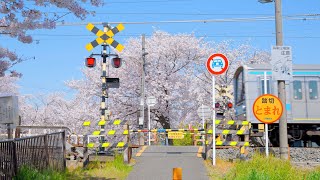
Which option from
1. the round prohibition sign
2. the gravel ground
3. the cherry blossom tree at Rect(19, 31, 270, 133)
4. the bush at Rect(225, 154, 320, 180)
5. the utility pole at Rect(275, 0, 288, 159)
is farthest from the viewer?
the cherry blossom tree at Rect(19, 31, 270, 133)

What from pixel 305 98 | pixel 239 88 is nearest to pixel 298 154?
pixel 305 98

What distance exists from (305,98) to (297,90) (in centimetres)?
48

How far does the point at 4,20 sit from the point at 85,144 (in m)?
5.05

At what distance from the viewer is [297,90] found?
1945cm

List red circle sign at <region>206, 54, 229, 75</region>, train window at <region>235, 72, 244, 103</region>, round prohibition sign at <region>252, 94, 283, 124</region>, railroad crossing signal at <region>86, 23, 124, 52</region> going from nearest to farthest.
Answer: round prohibition sign at <region>252, 94, 283, 124</region> → red circle sign at <region>206, 54, 229, 75</region> → railroad crossing signal at <region>86, 23, 124, 52</region> → train window at <region>235, 72, 244, 103</region>

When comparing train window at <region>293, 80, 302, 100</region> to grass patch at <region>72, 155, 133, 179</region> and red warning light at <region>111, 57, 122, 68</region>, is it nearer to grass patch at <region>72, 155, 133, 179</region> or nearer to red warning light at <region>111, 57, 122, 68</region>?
red warning light at <region>111, 57, 122, 68</region>

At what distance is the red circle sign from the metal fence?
4023mm

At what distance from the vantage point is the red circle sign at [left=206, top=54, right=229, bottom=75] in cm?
1134

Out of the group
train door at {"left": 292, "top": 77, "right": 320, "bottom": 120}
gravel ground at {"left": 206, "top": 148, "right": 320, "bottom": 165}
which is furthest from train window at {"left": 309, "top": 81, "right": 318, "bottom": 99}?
gravel ground at {"left": 206, "top": 148, "right": 320, "bottom": 165}

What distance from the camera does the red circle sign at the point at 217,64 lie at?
11.3 m

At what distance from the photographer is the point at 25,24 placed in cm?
705

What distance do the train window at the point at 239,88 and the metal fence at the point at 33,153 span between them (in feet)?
37.9

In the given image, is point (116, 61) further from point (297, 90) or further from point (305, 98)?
point (305, 98)

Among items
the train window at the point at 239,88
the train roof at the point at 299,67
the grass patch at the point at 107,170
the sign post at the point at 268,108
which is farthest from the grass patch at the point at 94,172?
the train window at the point at 239,88
